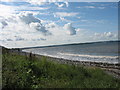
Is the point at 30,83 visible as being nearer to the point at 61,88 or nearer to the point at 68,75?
the point at 61,88

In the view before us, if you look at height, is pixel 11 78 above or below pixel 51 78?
above

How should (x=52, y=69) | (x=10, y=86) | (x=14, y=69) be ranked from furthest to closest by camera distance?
(x=52, y=69)
(x=14, y=69)
(x=10, y=86)

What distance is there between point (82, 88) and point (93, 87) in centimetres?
41

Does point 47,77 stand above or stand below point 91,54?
above

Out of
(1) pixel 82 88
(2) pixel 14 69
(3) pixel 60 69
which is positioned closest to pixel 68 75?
(3) pixel 60 69

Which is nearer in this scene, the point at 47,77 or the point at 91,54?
the point at 47,77

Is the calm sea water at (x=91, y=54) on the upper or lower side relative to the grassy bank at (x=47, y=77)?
lower

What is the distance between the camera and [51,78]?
718 cm

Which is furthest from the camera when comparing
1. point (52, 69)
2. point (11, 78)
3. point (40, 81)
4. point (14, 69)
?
point (52, 69)

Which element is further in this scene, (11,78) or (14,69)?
(14,69)

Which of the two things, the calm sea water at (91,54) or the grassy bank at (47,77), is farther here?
the calm sea water at (91,54)

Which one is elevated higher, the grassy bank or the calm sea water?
the grassy bank

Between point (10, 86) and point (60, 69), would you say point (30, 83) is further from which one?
point (60, 69)

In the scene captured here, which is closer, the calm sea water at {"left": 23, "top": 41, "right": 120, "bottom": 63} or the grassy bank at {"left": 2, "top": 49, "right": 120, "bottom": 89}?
the grassy bank at {"left": 2, "top": 49, "right": 120, "bottom": 89}
